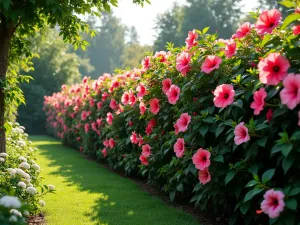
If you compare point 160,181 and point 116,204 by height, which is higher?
point 160,181

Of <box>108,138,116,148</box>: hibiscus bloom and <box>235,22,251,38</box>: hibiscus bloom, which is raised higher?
<box>235,22,251,38</box>: hibiscus bloom

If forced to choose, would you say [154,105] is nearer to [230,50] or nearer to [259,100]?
[230,50]

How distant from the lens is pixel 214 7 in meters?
38.5

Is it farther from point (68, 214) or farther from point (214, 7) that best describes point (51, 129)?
point (214, 7)

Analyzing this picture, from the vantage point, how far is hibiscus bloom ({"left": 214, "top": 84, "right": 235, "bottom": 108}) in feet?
10.3

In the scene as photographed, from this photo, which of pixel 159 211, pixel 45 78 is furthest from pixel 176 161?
Result: pixel 45 78

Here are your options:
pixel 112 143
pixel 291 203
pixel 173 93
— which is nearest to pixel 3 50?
pixel 173 93

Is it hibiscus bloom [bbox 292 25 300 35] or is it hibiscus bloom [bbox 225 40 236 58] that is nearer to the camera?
hibiscus bloom [bbox 292 25 300 35]

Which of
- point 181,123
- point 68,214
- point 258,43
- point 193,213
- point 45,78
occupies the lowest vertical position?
point 68,214

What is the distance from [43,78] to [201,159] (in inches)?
961

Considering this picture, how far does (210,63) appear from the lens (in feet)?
11.7

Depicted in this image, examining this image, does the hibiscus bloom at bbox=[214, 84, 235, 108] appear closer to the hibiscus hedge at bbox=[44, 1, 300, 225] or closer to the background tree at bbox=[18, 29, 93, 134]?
the hibiscus hedge at bbox=[44, 1, 300, 225]

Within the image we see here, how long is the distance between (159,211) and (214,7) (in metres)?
36.3

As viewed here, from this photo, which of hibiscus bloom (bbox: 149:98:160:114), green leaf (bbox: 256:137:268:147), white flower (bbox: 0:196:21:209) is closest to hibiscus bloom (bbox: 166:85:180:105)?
hibiscus bloom (bbox: 149:98:160:114)
